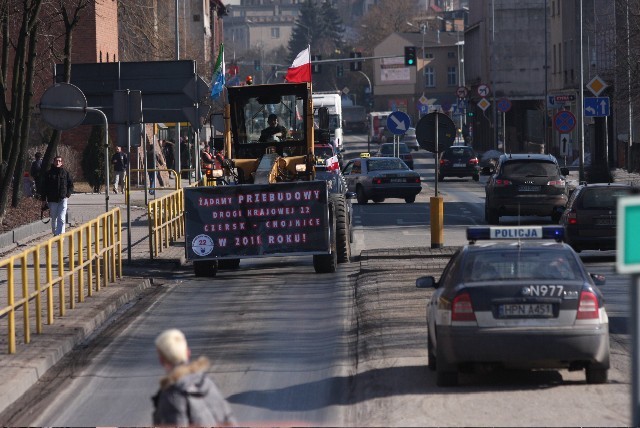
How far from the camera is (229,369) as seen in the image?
13.7 m

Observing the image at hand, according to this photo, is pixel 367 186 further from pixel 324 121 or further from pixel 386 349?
pixel 386 349

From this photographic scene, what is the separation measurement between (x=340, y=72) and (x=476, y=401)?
3187 inches

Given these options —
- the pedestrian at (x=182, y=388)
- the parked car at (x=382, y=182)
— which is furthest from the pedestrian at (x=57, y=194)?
the pedestrian at (x=182, y=388)

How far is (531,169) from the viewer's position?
106 ft

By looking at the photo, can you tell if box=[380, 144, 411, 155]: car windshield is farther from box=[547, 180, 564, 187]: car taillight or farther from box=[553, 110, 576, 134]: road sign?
box=[547, 180, 564, 187]: car taillight

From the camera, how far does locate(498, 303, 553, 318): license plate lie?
37.9 ft

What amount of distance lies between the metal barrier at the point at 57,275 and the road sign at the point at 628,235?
8.47m

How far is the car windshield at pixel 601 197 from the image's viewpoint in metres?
24.7

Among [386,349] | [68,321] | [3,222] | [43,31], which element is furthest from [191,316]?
[43,31]

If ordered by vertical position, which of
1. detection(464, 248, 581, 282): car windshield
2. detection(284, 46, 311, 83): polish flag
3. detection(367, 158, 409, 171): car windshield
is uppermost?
detection(284, 46, 311, 83): polish flag

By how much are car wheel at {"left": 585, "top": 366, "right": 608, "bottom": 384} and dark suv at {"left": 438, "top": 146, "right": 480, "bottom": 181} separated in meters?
47.4

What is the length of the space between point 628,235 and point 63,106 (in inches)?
635

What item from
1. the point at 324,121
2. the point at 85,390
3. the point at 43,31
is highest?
the point at 43,31

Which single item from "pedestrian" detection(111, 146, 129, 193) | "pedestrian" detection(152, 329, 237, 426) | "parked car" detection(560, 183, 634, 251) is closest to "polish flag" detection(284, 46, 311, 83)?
"parked car" detection(560, 183, 634, 251)
